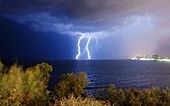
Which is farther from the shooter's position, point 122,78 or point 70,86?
point 122,78

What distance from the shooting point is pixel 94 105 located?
329 inches

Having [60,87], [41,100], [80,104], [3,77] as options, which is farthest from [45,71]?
[80,104]

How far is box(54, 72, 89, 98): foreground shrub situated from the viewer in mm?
13266

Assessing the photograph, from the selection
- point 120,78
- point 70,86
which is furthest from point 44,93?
point 120,78

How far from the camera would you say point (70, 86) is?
13609mm

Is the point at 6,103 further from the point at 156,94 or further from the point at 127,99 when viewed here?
the point at 156,94

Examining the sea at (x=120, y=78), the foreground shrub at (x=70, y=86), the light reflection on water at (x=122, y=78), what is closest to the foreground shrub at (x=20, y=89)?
the foreground shrub at (x=70, y=86)

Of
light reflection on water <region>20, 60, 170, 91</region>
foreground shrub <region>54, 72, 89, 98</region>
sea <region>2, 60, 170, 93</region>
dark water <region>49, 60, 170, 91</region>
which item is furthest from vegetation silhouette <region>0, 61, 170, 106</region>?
dark water <region>49, 60, 170, 91</region>

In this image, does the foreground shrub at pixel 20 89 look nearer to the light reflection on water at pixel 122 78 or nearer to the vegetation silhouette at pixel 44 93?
the vegetation silhouette at pixel 44 93

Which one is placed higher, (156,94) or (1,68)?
(1,68)

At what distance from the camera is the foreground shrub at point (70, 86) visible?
13266 millimetres

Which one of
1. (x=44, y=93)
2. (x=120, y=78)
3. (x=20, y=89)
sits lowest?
(x=120, y=78)

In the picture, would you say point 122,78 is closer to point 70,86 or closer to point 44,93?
point 70,86

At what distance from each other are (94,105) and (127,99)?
226 inches
